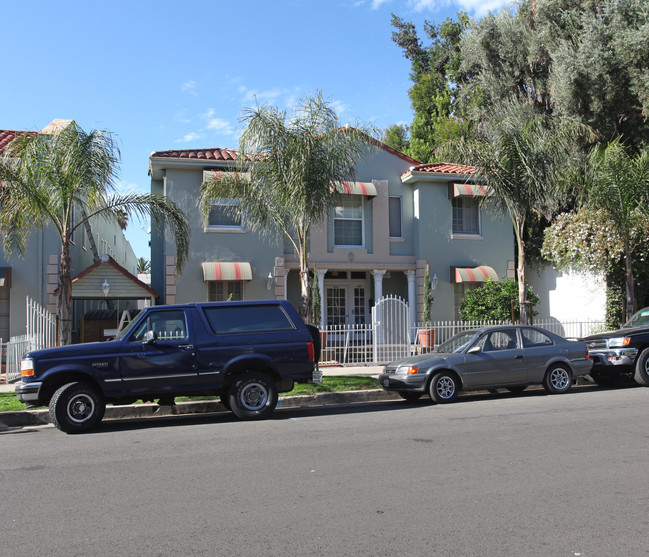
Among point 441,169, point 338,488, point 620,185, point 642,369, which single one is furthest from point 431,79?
point 338,488

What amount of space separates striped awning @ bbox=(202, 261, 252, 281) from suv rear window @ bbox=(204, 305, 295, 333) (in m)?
8.79

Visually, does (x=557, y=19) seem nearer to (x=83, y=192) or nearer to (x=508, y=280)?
(x=508, y=280)

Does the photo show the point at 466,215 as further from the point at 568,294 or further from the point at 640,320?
the point at 640,320

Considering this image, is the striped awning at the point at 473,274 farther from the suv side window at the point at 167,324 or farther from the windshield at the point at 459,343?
the suv side window at the point at 167,324

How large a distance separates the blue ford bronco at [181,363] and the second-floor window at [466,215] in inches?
511

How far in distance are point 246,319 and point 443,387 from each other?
150 inches

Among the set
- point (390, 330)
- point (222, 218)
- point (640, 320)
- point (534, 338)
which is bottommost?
point (534, 338)

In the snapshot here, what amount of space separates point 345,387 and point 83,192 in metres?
6.47

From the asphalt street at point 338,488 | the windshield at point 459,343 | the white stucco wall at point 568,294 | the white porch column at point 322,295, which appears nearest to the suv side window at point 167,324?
the asphalt street at point 338,488

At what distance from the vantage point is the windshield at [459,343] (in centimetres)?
1152

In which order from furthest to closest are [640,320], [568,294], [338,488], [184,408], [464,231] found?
[464,231], [568,294], [640,320], [184,408], [338,488]

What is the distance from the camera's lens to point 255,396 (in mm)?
9570

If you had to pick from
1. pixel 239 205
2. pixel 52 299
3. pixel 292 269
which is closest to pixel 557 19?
pixel 292 269

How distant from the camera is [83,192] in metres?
12.2
